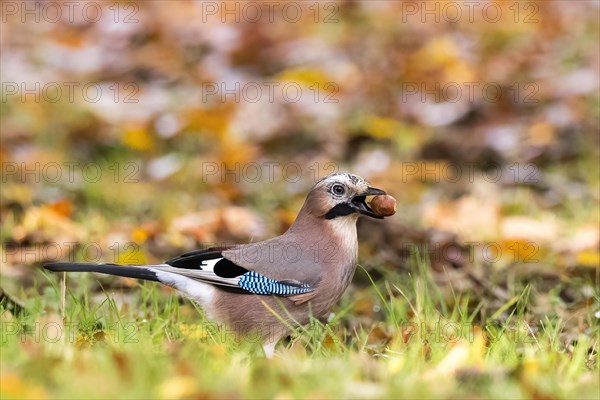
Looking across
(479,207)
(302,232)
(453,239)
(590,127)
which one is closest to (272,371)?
(302,232)

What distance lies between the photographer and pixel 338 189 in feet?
14.2

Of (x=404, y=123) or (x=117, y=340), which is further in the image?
(x=404, y=123)

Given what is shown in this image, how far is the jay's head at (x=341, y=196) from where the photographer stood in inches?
170

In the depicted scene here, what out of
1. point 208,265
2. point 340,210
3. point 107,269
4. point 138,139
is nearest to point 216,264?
point 208,265

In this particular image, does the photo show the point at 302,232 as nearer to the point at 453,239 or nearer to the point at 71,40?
the point at 453,239

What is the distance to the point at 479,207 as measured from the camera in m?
6.78

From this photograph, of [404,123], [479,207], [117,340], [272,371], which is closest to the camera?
[272,371]

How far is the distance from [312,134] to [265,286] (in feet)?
14.6

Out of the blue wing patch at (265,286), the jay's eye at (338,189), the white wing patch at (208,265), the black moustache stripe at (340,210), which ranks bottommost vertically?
the blue wing patch at (265,286)

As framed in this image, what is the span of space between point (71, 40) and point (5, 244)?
5456 millimetres

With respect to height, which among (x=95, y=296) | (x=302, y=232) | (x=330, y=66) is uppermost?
(x=330, y=66)

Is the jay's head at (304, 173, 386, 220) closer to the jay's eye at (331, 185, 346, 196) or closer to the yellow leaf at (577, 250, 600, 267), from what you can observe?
the jay's eye at (331, 185, 346, 196)

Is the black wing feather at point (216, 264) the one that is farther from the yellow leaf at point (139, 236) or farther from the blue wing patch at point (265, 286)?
the yellow leaf at point (139, 236)

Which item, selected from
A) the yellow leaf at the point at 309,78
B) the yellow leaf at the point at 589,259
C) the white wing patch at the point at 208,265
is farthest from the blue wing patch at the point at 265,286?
the yellow leaf at the point at 309,78
